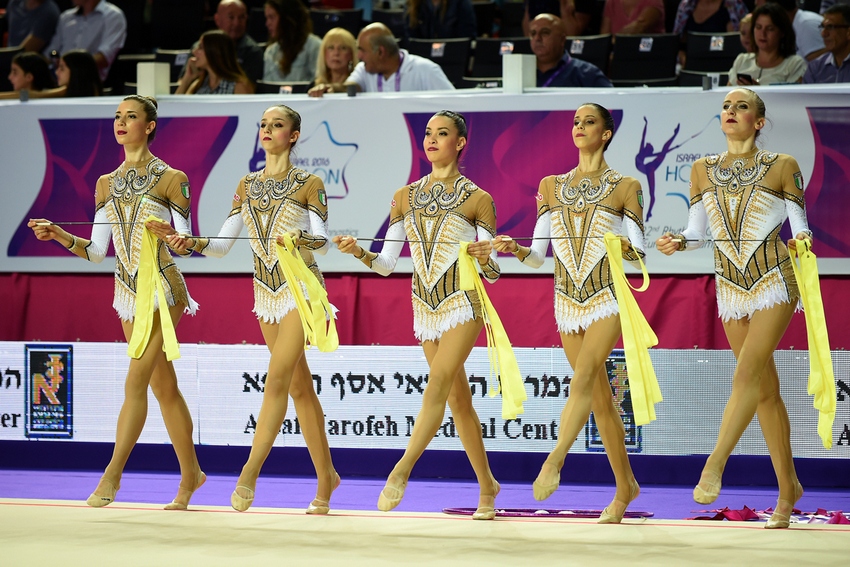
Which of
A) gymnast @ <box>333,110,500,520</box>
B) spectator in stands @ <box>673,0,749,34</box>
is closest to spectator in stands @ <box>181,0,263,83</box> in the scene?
spectator in stands @ <box>673,0,749,34</box>

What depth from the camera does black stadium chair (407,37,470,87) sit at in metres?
8.93

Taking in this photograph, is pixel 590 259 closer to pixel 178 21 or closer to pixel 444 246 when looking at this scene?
pixel 444 246

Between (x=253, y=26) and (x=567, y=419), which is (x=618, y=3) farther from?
(x=567, y=419)

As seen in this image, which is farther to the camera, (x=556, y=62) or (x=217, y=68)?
(x=217, y=68)

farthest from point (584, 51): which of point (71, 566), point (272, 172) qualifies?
point (71, 566)

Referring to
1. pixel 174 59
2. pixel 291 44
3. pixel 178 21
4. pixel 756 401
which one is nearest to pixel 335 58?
pixel 291 44

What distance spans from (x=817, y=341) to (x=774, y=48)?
2.93 metres

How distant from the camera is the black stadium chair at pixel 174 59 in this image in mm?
9297

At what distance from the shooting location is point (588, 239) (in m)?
5.28

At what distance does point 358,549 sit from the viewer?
186 inches

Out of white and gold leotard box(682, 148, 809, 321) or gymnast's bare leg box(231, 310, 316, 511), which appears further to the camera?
gymnast's bare leg box(231, 310, 316, 511)

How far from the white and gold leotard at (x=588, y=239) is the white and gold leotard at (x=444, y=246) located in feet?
0.93

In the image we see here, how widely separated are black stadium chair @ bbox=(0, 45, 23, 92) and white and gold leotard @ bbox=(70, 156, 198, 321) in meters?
4.58

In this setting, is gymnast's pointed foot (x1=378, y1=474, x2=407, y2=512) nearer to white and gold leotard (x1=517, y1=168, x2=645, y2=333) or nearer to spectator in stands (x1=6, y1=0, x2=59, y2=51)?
white and gold leotard (x1=517, y1=168, x2=645, y2=333)
